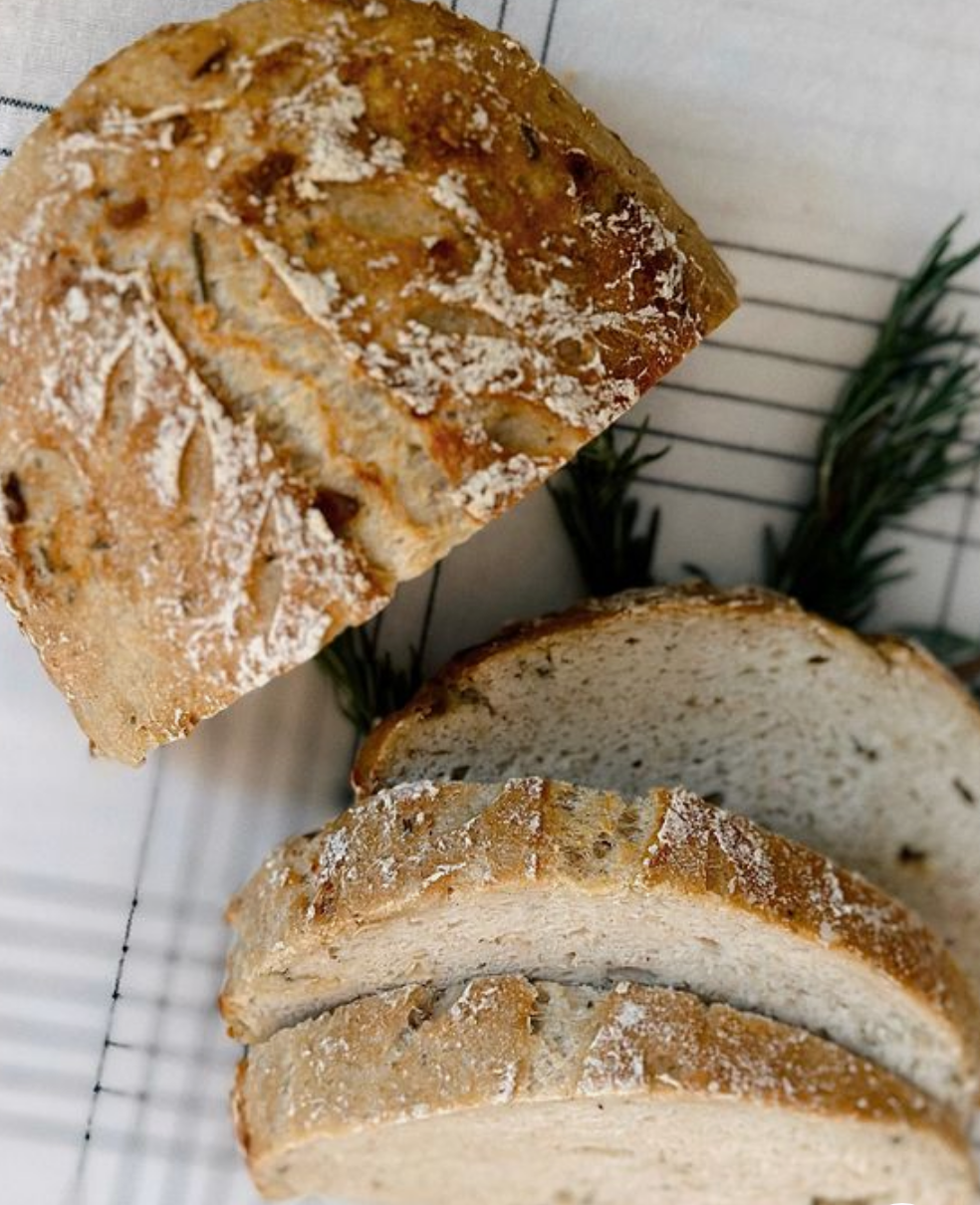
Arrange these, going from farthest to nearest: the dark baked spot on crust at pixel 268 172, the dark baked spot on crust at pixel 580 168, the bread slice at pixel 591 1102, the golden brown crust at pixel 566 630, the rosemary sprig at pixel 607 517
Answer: the rosemary sprig at pixel 607 517
the golden brown crust at pixel 566 630
the bread slice at pixel 591 1102
the dark baked spot on crust at pixel 580 168
the dark baked spot on crust at pixel 268 172

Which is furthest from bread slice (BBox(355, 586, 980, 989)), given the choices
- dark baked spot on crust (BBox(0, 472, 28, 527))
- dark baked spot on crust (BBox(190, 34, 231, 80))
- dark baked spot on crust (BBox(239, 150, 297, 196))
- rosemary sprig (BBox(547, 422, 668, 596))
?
dark baked spot on crust (BBox(190, 34, 231, 80))

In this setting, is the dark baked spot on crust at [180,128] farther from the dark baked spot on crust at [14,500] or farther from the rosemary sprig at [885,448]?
the rosemary sprig at [885,448]

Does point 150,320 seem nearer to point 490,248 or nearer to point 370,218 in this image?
point 370,218

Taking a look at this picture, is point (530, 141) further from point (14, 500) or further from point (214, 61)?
point (14, 500)

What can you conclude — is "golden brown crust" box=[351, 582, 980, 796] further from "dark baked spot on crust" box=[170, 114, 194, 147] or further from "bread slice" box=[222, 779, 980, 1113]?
"dark baked spot on crust" box=[170, 114, 194, 147]

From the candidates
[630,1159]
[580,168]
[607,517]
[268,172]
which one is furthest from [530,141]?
[630,1159]

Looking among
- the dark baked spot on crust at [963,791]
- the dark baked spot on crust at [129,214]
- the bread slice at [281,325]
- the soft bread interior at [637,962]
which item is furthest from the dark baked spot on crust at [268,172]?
the dark baked spot on crust at [963,791]

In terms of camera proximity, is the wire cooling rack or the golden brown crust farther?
the wire cooling rack
